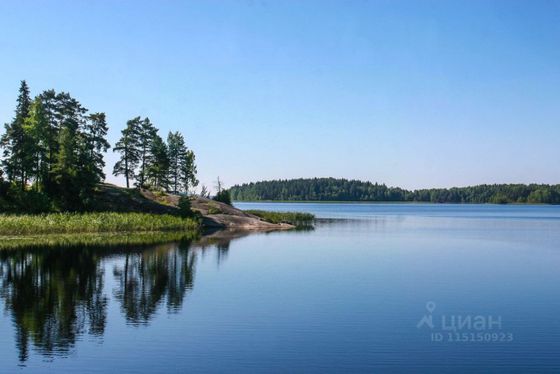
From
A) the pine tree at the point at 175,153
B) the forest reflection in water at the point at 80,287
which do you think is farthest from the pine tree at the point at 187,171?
the forest reflection in water at the point at 80,287

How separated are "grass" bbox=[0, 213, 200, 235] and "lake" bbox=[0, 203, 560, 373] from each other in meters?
15.1

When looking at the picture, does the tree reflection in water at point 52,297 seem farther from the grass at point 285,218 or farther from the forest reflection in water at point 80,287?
the grass at point 285,218

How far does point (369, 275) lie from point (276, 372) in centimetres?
2194

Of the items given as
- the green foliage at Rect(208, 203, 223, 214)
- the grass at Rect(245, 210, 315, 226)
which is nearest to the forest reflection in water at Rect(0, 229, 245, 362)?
the green foliage at Rect(208, 203, 223, 214)

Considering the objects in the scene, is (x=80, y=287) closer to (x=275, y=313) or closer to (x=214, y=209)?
(x=275, y=313)

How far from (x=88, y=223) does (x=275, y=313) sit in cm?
4988

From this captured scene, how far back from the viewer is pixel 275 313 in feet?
89.5

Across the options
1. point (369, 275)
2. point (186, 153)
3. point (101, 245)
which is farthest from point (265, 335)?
point (186, 153)

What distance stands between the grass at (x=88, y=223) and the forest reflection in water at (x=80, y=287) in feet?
42.0

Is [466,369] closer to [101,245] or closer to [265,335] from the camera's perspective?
[265,335]

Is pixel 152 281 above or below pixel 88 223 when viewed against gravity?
below

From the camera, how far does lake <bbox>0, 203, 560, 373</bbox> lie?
65.6 ft

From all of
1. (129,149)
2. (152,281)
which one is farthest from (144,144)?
(152,281)

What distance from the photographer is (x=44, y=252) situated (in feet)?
162
